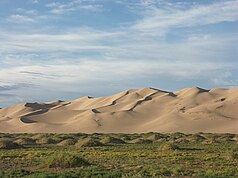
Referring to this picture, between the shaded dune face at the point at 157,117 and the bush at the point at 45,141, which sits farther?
the shaded dune face at the point at 157,117

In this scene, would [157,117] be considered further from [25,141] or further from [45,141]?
[25,141]

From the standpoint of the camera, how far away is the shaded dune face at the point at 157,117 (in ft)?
286

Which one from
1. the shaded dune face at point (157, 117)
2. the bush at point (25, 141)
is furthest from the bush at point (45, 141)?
the shaded dune face at point (157, 117)

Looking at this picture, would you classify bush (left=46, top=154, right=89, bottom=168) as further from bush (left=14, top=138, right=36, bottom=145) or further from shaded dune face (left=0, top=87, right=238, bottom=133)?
shaded dune face (left=0, top=87, right=238, bottom=133)

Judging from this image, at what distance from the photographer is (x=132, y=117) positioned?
98.5 metres

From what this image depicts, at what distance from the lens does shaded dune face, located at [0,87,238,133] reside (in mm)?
87262

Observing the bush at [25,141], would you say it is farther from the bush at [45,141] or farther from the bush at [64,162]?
the bush at [64,162]

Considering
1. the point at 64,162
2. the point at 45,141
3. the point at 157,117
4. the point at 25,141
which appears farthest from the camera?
the point at 157,117

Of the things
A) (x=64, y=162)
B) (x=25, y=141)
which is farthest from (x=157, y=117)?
(x=64, y=162)

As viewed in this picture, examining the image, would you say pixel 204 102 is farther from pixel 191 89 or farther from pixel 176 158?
pixel 176 158

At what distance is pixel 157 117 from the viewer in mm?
98938

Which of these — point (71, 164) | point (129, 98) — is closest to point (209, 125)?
point (129, 98)

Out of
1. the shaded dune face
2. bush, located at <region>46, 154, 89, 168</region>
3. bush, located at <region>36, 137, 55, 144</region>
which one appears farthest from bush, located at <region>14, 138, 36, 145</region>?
the shaded dune face

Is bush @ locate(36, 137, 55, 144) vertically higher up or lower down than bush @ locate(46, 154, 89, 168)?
lower down
